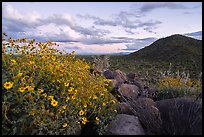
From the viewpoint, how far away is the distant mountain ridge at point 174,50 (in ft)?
111

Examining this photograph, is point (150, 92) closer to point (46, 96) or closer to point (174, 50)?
point (46, 96)

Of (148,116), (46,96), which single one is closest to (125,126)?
(148,116)

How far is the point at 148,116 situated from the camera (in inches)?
199

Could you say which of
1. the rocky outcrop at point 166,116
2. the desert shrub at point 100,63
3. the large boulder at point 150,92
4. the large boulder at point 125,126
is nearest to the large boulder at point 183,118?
the rocky outcrop at point 166,116

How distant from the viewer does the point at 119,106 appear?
5.62 metres

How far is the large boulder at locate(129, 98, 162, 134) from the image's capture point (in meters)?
4.82

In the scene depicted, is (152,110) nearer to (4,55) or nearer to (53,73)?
(53,73)

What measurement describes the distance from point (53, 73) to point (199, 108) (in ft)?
8.53

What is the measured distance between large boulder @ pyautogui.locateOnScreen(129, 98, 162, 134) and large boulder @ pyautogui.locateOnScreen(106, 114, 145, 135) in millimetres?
132

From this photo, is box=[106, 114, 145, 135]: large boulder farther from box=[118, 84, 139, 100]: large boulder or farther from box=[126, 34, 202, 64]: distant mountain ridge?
box=[126, 34, 202, 64]: distant mountain ridge

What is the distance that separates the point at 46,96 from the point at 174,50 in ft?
117

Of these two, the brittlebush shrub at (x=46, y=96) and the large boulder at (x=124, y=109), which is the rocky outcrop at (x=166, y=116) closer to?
the large boulder at (x=124, y=109)

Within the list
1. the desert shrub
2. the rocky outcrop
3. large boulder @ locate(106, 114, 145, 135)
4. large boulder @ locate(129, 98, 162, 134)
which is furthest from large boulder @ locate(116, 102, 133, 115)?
the desert shrub

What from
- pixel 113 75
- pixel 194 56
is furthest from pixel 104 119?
pixel 194 56
